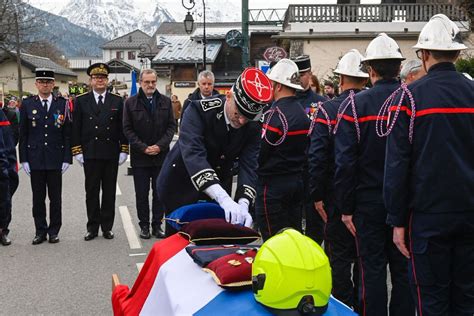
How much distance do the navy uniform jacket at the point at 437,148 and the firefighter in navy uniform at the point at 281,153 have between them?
2.02 metres

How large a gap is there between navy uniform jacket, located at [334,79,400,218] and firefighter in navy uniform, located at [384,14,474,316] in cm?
70

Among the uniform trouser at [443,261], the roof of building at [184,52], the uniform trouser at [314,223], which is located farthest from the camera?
the roof of building at [184,52]

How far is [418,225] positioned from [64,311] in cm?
327

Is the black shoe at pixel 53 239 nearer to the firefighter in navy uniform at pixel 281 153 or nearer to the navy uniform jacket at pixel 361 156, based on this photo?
the firefighter in navy uniform at pixel 281 153

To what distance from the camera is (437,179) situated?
3506 mm

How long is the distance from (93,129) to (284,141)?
327cm

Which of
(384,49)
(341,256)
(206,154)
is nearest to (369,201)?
(341,256)

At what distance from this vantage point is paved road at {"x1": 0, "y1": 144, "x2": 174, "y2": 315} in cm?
548

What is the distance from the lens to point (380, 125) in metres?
4.31

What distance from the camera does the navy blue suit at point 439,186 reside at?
11.4ft

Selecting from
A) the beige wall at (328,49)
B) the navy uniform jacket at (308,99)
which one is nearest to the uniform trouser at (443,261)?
the navy uniform jacket at (308,99)

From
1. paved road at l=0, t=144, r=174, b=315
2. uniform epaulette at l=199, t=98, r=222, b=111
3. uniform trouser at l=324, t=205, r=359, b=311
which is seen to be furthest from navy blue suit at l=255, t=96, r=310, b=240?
paved road at l=0, t=144, r=174, b=315

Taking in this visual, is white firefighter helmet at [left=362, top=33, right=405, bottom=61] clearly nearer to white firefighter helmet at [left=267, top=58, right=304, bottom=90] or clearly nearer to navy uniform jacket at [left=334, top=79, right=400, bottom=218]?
navy uniform jacket at [left=334, top=79, right=400, bottom=218]

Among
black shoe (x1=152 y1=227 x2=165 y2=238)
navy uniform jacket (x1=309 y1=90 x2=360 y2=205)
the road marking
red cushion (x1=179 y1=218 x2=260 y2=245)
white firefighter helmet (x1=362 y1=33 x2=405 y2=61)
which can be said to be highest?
white firefighter helmet (x1=362 y1=33 x2=405 y2=61)
